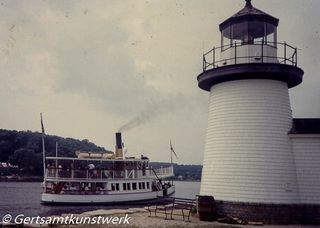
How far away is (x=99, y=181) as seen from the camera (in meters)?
40.2

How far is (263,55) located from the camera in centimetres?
1992

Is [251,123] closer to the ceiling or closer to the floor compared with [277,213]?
closer to the ceiling

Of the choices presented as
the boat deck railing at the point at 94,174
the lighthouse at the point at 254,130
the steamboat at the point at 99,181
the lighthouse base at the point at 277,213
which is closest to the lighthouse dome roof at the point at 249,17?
the lighthouse at the point at 254,130

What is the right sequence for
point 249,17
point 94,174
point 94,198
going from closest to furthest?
point 249,17 < point 94,198 < point 94,174

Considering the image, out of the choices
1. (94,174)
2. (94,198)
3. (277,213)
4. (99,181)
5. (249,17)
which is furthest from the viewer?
(94,174)

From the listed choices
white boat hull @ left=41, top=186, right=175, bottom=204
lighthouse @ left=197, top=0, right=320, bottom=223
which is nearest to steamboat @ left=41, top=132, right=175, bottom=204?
white boat hull @ left=41, top=186, right=175, bottom=204

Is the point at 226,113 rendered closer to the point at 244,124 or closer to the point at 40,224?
the point at 244,124

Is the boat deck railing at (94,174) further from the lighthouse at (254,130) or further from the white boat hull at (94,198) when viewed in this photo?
the lighthouse at (254,130)

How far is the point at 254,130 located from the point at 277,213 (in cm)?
381

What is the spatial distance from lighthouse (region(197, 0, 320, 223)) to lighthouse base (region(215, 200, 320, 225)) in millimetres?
43

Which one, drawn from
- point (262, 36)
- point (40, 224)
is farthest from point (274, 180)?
point (40, 224)

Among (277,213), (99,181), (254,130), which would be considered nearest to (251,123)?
(254,130)

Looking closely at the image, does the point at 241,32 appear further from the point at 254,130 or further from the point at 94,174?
the point at 94,174

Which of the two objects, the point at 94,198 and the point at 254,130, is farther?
the point at 94,198
